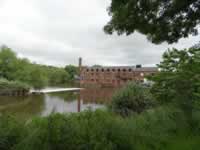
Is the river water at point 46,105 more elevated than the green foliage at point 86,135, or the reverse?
the green foliage at point 86,135

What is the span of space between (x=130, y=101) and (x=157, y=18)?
3.63 metres

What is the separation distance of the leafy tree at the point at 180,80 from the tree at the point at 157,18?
93 cm

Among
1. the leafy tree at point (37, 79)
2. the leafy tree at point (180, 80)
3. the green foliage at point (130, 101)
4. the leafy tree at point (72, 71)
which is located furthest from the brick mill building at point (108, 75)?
the leafy tree at point (180, 80)

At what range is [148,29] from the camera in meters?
2.80

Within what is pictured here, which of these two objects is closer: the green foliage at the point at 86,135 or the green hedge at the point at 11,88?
the green foliage at the point at 86,135

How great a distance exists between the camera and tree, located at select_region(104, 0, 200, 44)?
8.24ft

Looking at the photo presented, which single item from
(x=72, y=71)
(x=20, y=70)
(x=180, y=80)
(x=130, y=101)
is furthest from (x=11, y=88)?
(x=72, y=71)

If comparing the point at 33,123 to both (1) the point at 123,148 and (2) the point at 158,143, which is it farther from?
(2) the point at 158,143

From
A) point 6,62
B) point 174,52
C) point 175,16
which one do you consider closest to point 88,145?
point 175,16

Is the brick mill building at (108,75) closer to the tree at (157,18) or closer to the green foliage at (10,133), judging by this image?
the tree at (157,18)

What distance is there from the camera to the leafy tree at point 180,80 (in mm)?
3496

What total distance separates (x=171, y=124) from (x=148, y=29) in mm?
1790

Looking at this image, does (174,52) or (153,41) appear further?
(174,52)

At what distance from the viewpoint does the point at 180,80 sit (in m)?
3.82
